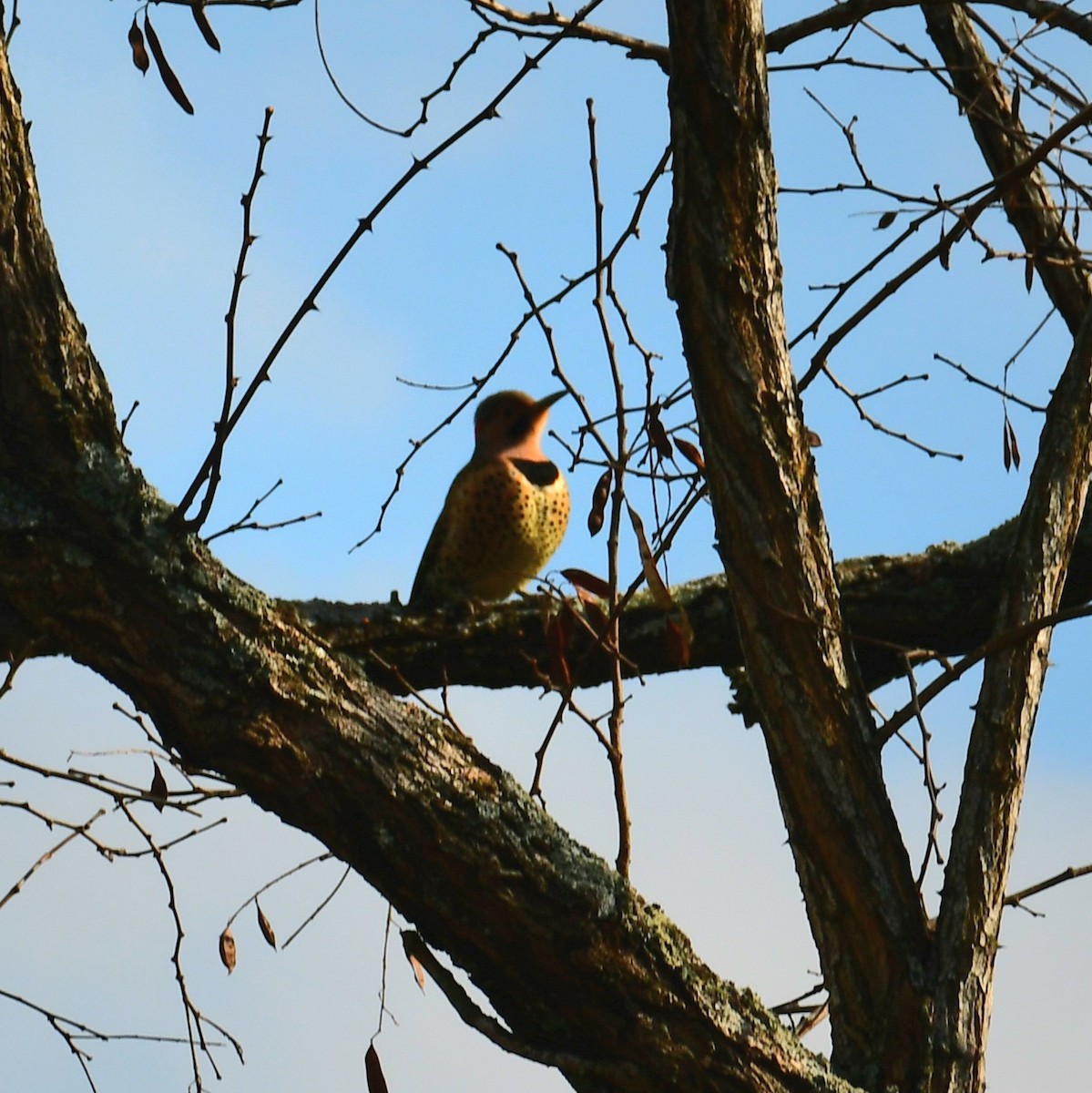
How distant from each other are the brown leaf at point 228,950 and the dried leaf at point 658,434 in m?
1.55

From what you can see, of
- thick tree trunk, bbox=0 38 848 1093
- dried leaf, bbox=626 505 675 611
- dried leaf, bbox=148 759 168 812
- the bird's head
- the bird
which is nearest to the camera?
thick tree trunk, bbox=0 38 848 1093

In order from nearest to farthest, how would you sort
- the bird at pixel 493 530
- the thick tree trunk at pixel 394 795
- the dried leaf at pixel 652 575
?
1. the thick tree trunk at pixel 394 795
2. the dried leaf at pixel 652 575
3. the bird at pixel 493 530

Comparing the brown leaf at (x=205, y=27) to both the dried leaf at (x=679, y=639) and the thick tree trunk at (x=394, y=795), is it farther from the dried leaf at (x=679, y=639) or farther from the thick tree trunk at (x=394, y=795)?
the dried leaf at (x=679, y=639)

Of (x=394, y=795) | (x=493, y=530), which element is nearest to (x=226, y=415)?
(x=394, y=795)

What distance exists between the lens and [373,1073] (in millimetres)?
2674

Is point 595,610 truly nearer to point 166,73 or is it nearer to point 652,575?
point 652,575

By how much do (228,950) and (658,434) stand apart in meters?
1.58

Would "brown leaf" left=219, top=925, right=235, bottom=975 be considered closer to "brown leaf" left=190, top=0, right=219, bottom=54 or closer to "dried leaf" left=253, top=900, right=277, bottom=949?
"dried leaf" left=253, top=900, right=277, bottom=949

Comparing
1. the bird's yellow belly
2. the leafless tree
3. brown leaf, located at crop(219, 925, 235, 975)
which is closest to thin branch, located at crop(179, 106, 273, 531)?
the leafless tree

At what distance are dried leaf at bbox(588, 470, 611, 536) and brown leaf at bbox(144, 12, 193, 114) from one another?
1041 mm

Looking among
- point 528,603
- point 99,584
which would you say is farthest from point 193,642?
point 528,603

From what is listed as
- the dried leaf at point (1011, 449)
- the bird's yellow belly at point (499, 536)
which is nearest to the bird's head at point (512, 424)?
the bird's yellow belly at point (499, 536)

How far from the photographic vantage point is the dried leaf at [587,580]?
9.14 feet

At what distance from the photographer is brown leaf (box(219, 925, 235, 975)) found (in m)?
3.36
